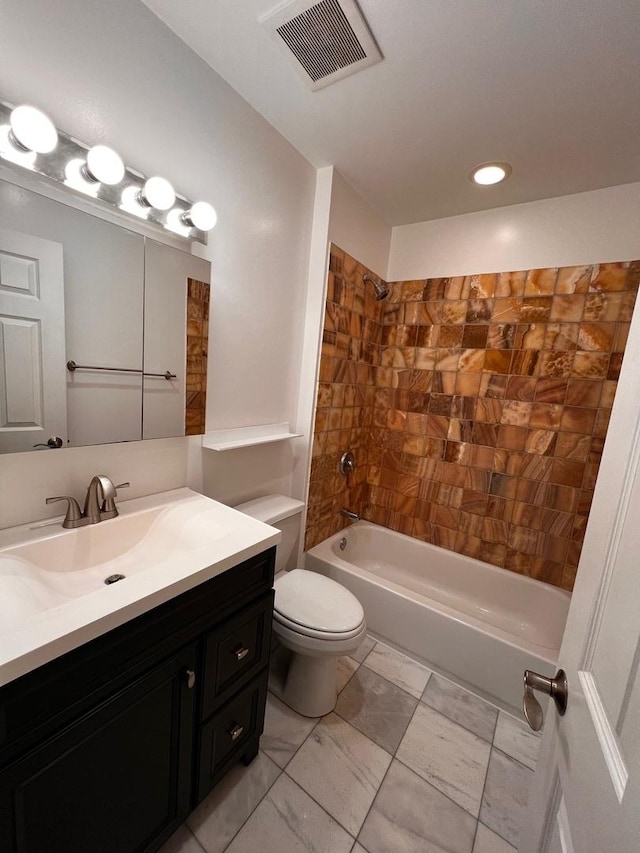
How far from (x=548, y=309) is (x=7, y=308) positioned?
228 centimetres

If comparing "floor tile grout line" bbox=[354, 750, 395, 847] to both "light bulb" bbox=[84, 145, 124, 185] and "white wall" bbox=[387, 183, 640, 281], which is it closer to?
"light bulb" bbox=[84, 145, 124, 185]

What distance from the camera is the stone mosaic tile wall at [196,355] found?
1.32 metres

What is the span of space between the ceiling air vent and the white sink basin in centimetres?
155

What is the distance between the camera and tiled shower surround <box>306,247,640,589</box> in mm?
1824

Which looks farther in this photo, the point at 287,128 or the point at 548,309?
the point at 548,309

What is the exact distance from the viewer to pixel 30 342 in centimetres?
96

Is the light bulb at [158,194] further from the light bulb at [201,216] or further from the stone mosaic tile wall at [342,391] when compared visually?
the stone mosaic tile wall at [342,391]

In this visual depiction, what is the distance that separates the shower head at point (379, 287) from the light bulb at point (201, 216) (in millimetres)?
1068

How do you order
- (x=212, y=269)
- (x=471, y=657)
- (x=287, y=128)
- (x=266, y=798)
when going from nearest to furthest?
1. (x=266, y=798)
2. (x=212, y=269)
3. (x=287, y=128)
4. (x=471, y=657)

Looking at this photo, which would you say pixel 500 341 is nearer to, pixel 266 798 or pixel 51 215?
pixel 51 215

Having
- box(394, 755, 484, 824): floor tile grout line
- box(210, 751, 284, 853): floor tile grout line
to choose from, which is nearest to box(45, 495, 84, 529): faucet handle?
box(210, 751, 284, 853): floor tile grout line

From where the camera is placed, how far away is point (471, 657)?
1651 mm

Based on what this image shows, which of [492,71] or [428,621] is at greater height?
[492,71]

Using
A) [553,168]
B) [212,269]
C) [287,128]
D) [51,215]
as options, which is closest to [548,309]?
[553,168]
